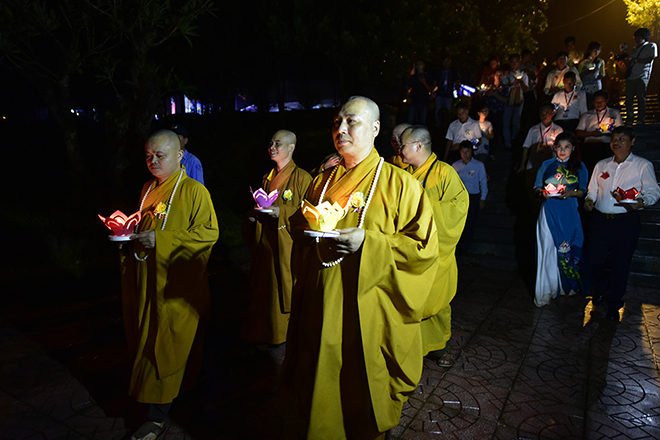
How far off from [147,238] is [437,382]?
2733mm

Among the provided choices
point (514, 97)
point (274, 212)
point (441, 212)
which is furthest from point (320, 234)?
point (514, 97)

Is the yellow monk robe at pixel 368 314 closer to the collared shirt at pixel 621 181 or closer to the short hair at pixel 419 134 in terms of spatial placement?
the short hair at pixel 419 134

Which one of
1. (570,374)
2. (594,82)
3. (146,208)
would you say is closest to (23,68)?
(146,208)

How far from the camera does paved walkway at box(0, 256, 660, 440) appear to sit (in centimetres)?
314

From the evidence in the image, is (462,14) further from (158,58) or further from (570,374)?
(570,374)

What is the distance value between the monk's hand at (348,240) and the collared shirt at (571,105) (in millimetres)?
8396

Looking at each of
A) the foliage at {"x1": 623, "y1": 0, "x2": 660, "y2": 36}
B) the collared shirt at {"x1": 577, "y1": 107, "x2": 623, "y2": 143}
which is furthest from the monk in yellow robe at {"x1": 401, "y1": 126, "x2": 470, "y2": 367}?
the foliage at {"x1": 623, "y1": 0, "x2": 660, "y2": 36}

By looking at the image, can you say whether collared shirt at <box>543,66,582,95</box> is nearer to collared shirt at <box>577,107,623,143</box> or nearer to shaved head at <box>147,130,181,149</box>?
collared shirt at <box>577,107,623,143</box>

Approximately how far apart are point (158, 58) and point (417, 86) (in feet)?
21.9

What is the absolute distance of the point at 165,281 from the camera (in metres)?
3.08

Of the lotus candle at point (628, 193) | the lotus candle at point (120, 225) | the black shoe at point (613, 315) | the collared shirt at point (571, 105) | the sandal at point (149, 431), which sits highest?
the collared shirt at point (571, 105)

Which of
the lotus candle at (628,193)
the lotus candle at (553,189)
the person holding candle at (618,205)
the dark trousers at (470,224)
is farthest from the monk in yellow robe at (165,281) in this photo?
the dark trousers at (470,224)

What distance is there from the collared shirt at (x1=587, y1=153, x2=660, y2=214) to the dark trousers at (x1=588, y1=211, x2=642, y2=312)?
0.13 meters

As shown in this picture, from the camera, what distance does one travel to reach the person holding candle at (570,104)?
8.71 m
